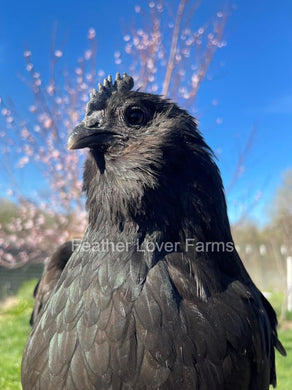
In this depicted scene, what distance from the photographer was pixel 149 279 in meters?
1.73

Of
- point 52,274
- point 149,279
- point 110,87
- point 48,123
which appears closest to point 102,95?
point 110,87

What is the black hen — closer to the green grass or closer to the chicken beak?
the chicken beak

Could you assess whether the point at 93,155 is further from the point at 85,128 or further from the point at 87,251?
the point at 87,251

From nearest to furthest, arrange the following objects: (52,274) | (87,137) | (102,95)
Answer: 1. (87,137)
2. (102,95)
3. (52,274)

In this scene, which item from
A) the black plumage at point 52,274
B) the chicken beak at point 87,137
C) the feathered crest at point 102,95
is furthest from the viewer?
the black plumage at point 52,274

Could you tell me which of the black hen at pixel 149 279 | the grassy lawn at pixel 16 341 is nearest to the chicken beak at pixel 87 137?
the black hen at pixel 149 279

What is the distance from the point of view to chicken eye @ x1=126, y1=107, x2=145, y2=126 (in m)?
2.00

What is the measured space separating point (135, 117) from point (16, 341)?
24.8ft

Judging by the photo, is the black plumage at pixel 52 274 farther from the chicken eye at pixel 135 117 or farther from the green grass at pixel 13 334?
the green grass at pixel 13 334

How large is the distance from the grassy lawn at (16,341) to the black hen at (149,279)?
4.60 m

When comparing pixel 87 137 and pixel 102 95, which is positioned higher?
pixel 102 95

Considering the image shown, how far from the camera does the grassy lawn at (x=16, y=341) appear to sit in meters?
5.85

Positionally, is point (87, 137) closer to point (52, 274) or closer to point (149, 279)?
point (149, 279)

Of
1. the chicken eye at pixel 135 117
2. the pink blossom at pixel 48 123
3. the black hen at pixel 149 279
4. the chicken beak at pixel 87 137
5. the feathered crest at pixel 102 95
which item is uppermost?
the pink blossom at pixel 48 123
